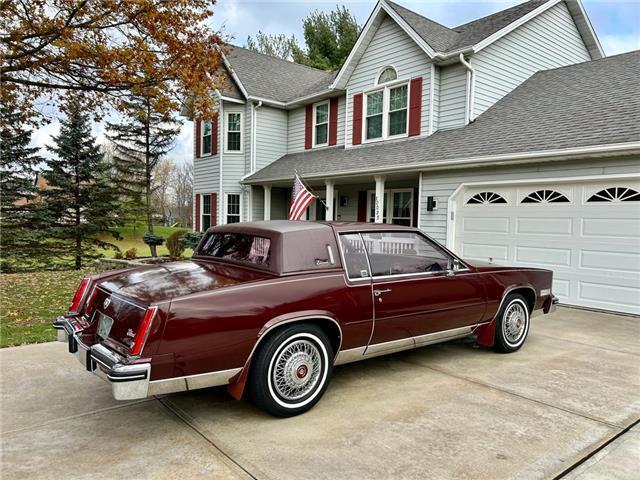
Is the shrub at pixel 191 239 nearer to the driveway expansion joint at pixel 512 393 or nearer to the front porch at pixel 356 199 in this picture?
the front porch at pixel 356 199

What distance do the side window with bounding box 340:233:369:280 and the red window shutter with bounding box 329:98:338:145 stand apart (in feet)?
35.1

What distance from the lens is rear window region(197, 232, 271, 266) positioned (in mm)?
3824

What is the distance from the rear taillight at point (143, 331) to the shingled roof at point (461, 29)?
10175mm

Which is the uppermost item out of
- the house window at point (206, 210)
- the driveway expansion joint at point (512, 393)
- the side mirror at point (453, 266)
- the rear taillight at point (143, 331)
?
the house window at point (206, 210)

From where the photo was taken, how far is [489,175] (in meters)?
8.88

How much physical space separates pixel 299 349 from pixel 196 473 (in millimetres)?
1148

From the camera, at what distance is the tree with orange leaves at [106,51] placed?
8266 millimetres

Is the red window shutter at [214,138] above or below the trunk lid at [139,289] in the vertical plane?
above

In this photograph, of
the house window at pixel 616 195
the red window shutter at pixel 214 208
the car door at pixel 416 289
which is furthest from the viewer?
the red window shutter at pixel 214 208

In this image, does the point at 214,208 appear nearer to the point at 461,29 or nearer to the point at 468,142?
the point at 468,142

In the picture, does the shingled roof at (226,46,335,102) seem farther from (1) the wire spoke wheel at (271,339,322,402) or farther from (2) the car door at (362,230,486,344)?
(1) the wire spoke wheel at (271,339,322,402)

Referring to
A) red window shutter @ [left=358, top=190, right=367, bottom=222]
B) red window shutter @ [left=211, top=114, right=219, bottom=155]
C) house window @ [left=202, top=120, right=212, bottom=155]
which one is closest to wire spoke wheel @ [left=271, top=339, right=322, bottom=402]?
red window shutter @ [left=358, top=190, right=367, bottom=222]

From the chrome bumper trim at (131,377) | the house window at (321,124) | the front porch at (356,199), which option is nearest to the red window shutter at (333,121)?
the house window at (321,124)

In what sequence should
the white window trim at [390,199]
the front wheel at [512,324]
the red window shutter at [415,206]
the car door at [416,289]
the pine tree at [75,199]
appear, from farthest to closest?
the pine tree at [75,199] < the white window trim at [390,199] < the red window shutter at [415,206] < the front wheel at [512,324] < the car door at [416,289]
